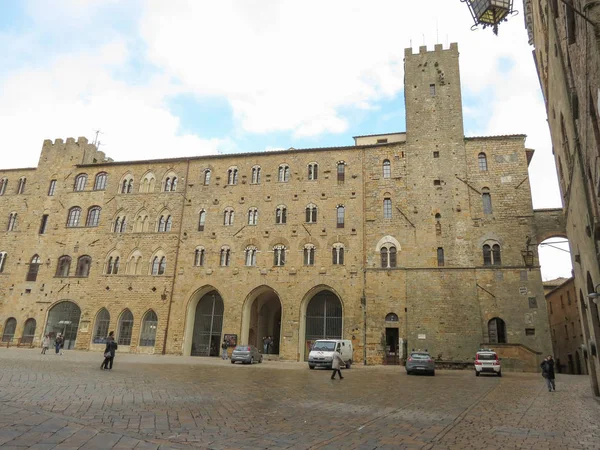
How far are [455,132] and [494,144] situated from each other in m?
2.84

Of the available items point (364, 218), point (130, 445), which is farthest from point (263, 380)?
point (364, 218)

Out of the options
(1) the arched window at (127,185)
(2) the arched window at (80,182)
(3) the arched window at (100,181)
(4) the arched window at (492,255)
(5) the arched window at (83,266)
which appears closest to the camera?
(4) the arched window at (492,255)

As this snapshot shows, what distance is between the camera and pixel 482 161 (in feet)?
97.3

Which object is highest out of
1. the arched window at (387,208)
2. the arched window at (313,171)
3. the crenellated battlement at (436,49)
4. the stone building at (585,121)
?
the crenellated battlement at (436,49)

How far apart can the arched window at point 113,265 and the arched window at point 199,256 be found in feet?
21.1

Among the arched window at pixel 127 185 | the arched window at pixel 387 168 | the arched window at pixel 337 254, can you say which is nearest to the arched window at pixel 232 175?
the arched window at pixel 127 185

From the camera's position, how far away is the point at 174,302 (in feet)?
103

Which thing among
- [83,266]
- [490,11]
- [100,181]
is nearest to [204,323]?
[83,266]

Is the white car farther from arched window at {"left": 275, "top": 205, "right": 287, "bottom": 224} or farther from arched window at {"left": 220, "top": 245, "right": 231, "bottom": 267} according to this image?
arched window at {"left": 220, "top": 245, "right": 231, "bottom": 267}

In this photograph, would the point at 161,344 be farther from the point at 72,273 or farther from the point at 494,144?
the point at 494,144

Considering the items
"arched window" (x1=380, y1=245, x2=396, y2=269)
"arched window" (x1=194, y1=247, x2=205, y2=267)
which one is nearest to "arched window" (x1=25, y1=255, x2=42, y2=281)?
"arched window" (x1=194, y1=247, x2=205, y2=267)

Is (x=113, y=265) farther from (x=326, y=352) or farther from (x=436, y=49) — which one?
(x=436, y=49)

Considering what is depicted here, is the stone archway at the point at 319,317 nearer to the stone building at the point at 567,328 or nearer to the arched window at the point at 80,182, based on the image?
the stone building at the point at 567,328

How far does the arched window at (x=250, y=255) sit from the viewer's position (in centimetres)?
3127
